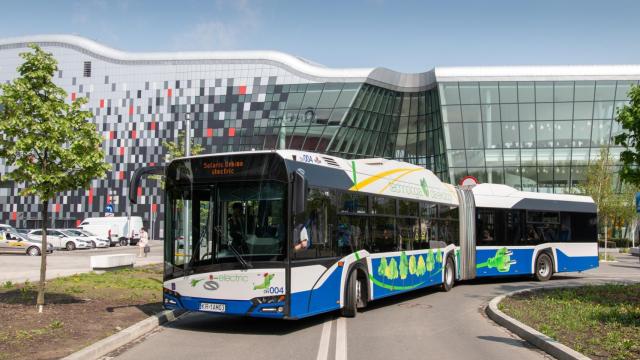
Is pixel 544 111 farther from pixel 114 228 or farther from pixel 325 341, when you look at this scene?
pixel 325 341

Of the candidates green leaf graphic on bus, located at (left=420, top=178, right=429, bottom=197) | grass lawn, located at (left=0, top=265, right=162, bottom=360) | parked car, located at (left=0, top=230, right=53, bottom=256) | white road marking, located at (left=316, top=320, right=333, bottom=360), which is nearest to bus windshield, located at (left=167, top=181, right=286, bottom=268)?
white road marking, located at (left=316, top=320, right=333, bottom=360)

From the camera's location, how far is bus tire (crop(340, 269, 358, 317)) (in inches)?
470

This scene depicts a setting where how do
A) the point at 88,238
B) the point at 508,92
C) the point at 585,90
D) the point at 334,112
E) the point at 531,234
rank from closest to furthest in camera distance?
1. the point at 531,234
2. the point at 88,238
3. the point at 585,90
4. the point at 508,92
5. the point at 334,112

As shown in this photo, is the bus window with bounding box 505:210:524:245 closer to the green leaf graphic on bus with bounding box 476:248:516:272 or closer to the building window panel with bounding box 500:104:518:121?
the green leaf graphic on bus with bounding box 476:248:516:272

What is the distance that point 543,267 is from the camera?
822 inches

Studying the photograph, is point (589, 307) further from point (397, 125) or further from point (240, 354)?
point (397, 125)

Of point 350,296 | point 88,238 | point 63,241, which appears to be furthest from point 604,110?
point 350,296

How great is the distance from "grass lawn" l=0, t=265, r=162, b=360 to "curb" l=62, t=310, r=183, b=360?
8.7 inches

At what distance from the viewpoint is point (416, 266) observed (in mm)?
15266

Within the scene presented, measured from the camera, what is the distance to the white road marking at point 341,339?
8508 millimetres

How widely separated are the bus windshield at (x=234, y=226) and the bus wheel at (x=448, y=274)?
28.7 feet

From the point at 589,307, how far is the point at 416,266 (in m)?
4.10

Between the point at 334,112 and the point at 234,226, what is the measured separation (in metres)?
→ 49.3

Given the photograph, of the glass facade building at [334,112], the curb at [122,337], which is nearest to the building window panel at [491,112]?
the glass facade building at [334,112]
